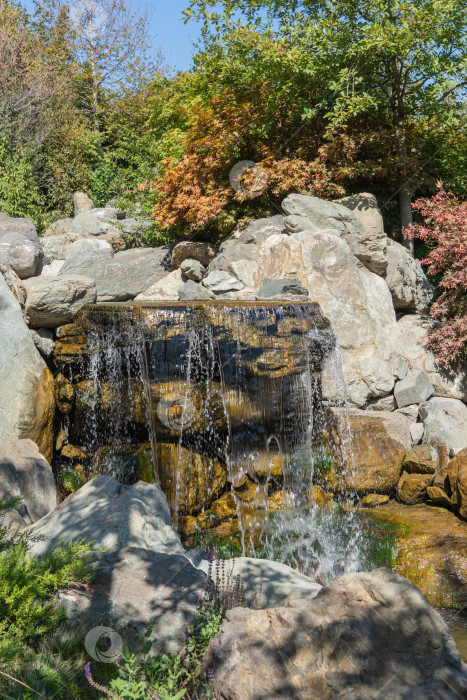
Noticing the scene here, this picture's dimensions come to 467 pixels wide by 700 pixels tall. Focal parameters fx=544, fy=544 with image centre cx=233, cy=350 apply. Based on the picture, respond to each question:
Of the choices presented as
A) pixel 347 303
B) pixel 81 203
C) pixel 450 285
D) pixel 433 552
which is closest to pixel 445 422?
pixel 347 303

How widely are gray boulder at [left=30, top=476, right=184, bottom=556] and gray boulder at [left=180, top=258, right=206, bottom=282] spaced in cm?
597

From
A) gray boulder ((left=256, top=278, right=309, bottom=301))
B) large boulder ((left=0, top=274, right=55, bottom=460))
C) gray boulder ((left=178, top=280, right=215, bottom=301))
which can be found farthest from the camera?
gray boulder ((left=178, top=280, right=215, bottom=301))

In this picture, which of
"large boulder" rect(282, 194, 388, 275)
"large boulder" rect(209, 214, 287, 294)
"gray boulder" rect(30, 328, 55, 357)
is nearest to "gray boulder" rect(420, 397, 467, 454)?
"large boulder" rect(282, 194, 388, 275)

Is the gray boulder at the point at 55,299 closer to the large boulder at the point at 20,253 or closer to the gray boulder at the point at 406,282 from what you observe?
the large boulder at the point at 20,253

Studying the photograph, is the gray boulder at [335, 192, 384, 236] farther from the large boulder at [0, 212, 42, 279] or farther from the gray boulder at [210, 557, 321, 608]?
the gray boulder at [210, 557, 321, 608]

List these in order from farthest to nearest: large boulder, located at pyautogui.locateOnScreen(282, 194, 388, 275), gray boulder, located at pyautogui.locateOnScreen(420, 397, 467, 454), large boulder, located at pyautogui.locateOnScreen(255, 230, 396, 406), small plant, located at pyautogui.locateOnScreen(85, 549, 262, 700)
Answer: large boulder, located at pyautogui.locateOnScreen(282, 194, 388, 275) → large boulder, located at pyautogui.locateOnScreen(255, 230, 396, 406) → gray boulder, located at pyautogui.locateOnScreen(420, 397, 467, 454) → small plant, located at pyautogui.locateOnScreen(85, 549, 262, 700)

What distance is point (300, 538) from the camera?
5.89 m

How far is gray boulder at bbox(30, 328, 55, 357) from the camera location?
6.29 metres

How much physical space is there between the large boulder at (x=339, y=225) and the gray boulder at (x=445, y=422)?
89.5 inches

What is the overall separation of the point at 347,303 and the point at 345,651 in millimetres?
6490

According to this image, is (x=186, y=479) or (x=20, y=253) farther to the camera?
(x=20, y=253)

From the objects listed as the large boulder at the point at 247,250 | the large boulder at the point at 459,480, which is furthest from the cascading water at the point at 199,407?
the large boulder at the point at 247,250

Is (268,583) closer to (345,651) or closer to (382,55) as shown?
(345,651)

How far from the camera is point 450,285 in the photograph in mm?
8391
